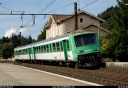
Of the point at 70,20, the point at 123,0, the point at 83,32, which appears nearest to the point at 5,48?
the point at 70,20

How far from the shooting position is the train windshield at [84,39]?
24516 millimetres

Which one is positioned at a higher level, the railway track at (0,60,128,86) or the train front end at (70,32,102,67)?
the train front end at (70,32,102,67)

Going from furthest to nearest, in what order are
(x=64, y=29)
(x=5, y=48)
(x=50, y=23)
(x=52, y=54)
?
(x=5, y=48) → (x=50, y=23) → (x=64, y=29) → (x=52, y=54)

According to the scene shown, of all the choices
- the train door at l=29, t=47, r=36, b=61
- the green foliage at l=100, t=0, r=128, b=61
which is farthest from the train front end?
the train door at l=29, t=47, r=36, b=61

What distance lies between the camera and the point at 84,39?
81.1ft

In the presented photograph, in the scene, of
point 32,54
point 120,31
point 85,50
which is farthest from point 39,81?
point 32,54

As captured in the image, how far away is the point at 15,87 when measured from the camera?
12344 millimetres

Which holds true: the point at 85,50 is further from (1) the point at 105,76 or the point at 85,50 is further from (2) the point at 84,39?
(1) the point at 105,76

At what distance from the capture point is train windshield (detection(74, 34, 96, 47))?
80.4 feet

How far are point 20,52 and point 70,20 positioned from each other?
14598 millimetres

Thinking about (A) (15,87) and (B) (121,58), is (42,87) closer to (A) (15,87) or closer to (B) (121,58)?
(A) (15,87)

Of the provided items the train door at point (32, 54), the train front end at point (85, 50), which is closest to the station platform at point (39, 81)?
the train front end at point (85, 50)

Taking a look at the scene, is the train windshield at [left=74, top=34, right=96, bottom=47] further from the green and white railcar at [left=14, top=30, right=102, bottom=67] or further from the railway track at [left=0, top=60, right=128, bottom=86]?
the railway track at [left=0, top=60, right=128, bottom=86]

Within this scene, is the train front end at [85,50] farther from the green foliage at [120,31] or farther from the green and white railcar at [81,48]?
the green foliage at [120,31]
